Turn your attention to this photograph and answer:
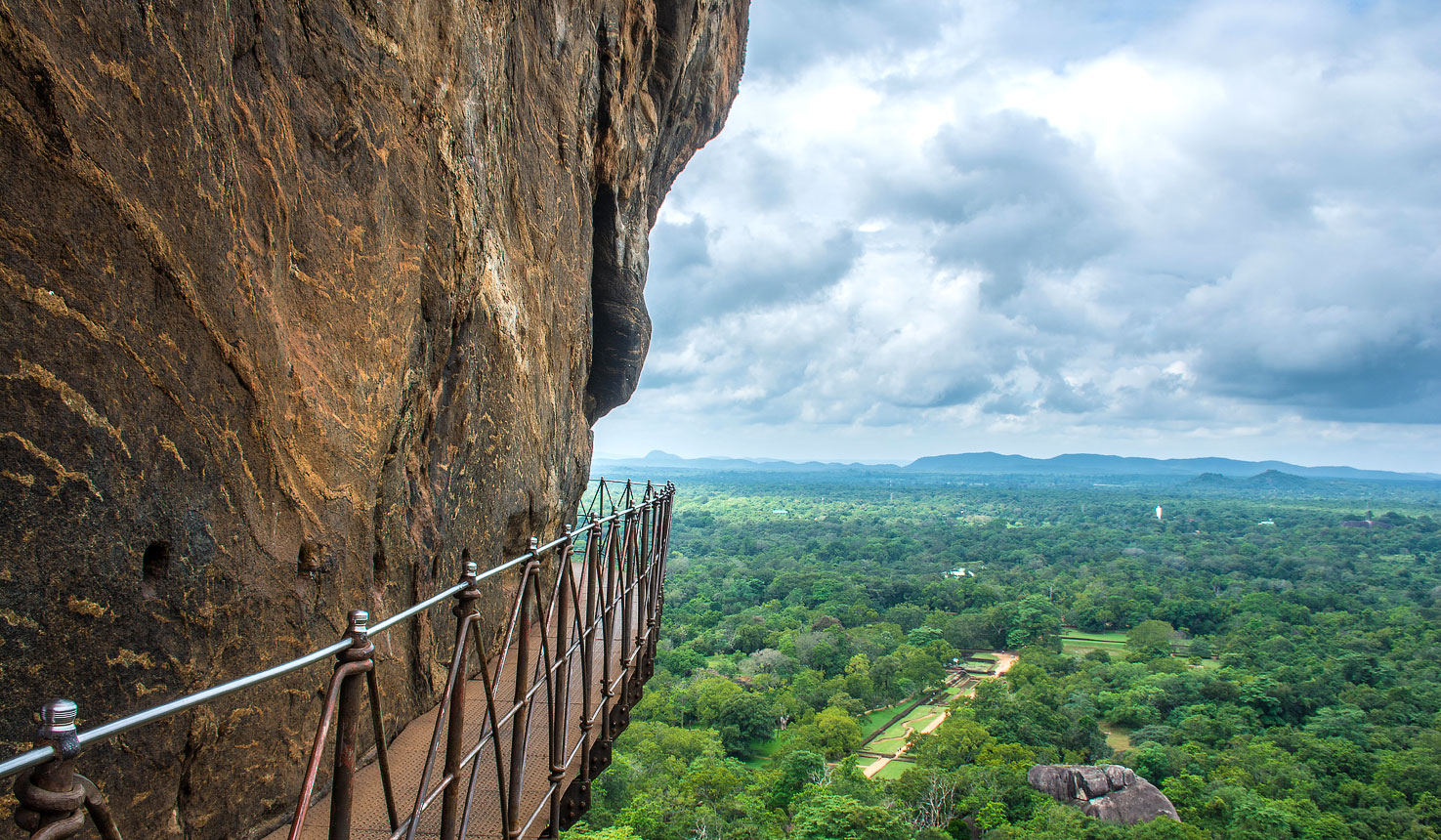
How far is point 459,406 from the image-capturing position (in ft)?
19.4

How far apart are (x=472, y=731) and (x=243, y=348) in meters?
3.09

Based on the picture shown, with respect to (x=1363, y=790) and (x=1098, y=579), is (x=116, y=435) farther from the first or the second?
(x=1098, y=579)

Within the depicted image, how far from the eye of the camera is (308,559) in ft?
13.7

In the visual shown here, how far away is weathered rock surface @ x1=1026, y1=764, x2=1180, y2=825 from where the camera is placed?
2941 cm

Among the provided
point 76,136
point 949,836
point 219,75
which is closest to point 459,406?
point 219,75

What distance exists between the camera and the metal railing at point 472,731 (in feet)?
4.95

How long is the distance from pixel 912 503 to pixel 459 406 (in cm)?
20165

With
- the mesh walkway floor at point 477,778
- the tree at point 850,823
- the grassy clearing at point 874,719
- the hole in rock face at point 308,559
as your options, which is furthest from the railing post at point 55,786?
the grassy clearing at point 874,719

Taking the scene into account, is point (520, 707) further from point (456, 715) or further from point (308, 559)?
point (308, 559)

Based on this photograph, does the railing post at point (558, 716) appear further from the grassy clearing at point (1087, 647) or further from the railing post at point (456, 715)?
the grassy clearing at point (1087, 647)

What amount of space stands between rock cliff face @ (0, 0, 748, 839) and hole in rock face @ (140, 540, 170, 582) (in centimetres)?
1

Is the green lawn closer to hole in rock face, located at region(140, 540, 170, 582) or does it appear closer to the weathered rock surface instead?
the weathered rock surface

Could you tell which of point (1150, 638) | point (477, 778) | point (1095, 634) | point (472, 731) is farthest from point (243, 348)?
point (1095, 634)

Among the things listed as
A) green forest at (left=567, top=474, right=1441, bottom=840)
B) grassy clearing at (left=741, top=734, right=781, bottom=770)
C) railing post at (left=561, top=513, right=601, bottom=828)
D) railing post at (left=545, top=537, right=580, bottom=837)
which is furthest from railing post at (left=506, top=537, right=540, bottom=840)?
grassy clearing at (left=741, top=734, right=781, bottom=770)
